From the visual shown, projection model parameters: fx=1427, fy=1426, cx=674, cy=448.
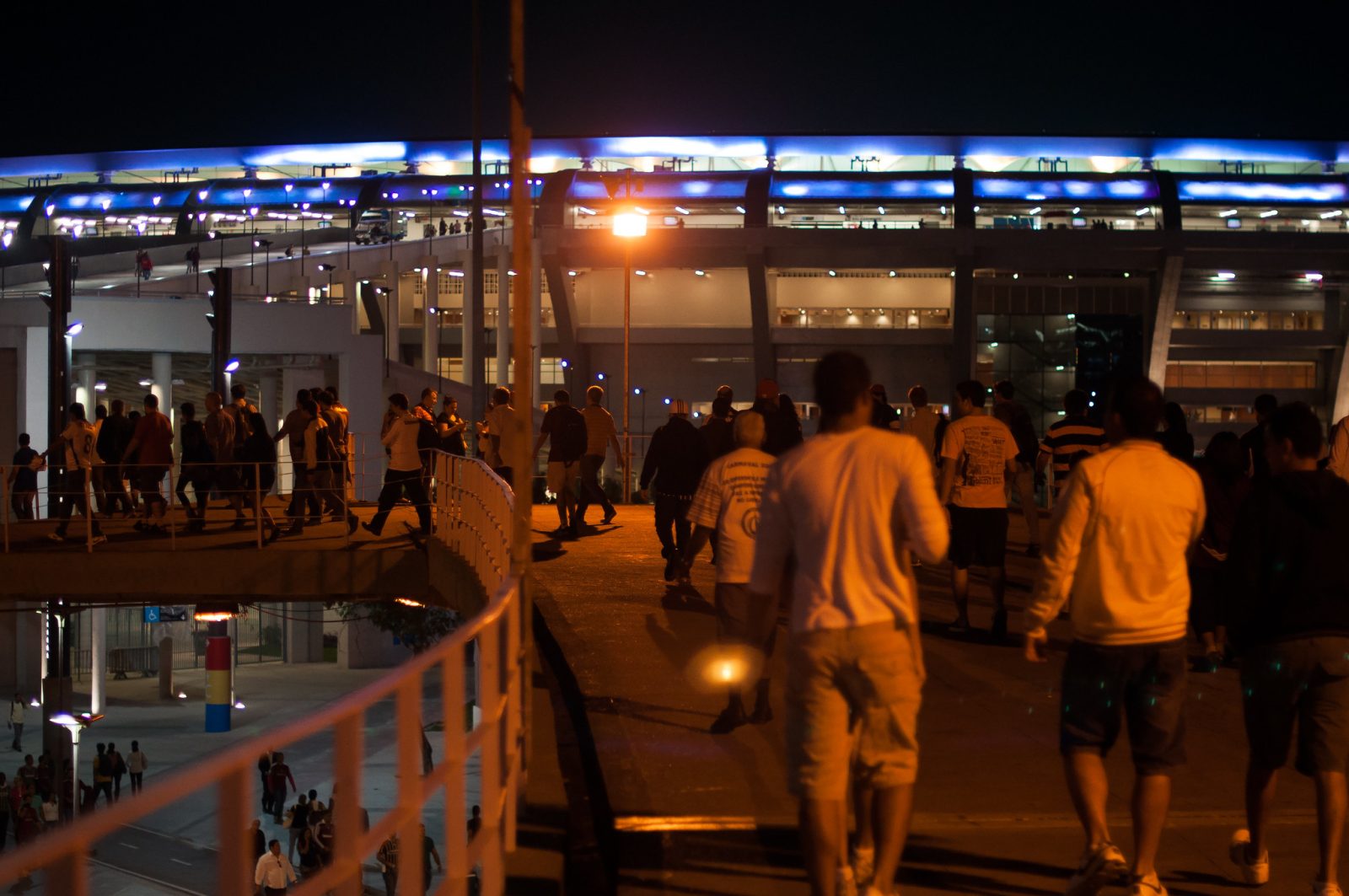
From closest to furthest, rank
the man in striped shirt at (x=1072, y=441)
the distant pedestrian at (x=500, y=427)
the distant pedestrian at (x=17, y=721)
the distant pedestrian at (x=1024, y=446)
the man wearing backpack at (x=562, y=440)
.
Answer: the man in striped shirt at (x=1072, y=441) < the distant pedestrian at (x=1024, y=446) < the man wearing backpack at (x=562, y=440) < the distant pedestrian at (x=500, y=427) < the distant pedestrian at (x=17, y=721)

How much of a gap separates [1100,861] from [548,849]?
2061 mm

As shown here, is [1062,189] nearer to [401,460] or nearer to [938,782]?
[401,460]

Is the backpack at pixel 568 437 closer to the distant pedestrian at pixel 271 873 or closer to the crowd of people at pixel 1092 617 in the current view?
the distant pedestrian at pixel 271 873

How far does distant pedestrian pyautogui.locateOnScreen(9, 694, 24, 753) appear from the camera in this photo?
30.1 m

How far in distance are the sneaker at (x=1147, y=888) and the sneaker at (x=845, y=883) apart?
89 cm

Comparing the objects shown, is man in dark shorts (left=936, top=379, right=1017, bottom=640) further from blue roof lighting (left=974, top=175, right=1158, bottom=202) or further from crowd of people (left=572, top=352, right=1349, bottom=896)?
blue roof lighting (left=974, top=175, right=1158, bottom=202)

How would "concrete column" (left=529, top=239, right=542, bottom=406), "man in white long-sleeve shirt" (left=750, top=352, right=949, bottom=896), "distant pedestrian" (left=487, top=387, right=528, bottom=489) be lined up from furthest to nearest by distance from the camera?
"concrete column" (left=529, top=239, right=542, bottom=406) → "distant pedestrian" (left=487, top=387, right=528, bottom=489) → "man in white long-sleeve shirt" (left=750, top=352, right=949, bottom=896)

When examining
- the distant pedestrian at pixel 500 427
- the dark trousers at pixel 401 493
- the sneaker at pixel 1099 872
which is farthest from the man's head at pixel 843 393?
the dark trousers at pixel 401 493

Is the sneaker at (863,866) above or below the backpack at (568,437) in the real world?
below

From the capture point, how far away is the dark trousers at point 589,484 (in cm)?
1642

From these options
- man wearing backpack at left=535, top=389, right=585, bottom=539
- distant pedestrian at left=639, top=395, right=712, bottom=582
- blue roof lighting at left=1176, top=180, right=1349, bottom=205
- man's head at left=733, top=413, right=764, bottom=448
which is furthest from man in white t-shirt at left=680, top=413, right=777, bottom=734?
blue roof lighting at left=1176, top=180, right=1349, bottom=205

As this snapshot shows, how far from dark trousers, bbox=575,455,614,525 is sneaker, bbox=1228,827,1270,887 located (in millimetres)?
11350

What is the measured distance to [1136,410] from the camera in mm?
4824

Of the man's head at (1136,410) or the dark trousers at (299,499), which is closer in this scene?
the man's head at (1136,410)
